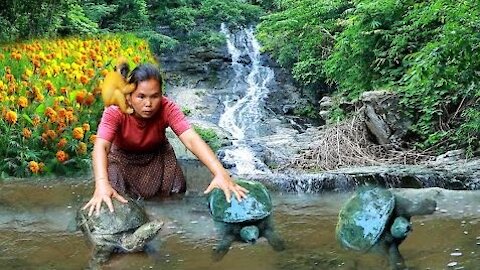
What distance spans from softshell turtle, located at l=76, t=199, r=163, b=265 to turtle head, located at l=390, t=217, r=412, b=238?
1.04 m

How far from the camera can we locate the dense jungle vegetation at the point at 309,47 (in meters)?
5.76

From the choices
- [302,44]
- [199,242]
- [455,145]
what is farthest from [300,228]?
[302,44]

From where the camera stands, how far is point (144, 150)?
11.2ft

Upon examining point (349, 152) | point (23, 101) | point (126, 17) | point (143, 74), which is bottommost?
point (349, 152)

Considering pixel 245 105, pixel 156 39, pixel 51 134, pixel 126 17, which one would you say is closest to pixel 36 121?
pixel 51 134

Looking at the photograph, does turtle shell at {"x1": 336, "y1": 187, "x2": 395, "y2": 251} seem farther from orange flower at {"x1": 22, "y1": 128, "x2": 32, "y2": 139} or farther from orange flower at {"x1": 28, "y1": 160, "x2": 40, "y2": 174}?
orange flower at {"x1": 22, "y1": 128, "x2": 32, "y2": 139}

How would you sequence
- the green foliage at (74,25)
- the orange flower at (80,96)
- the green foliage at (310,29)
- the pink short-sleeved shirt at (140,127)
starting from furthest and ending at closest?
1. the green foliage at (310,29)
2. the green foliage at (74,25)
3. the orange flower at (80,96)
4. the pink short-sleeved shirt at (140,127)

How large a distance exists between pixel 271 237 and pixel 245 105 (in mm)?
10792

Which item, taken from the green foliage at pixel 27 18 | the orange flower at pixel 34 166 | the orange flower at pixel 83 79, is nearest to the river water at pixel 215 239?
the orange flower at pixel 34 166

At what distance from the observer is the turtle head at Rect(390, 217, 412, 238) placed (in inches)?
102

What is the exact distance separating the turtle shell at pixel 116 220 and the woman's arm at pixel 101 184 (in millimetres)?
51

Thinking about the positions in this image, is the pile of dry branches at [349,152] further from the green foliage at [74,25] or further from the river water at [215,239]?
the green foliage at [74,25]

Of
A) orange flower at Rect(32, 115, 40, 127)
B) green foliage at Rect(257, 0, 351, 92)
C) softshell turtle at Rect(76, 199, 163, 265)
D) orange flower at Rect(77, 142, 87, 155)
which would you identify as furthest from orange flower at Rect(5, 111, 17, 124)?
green foliage at Rect(257, 0, 351, 92)

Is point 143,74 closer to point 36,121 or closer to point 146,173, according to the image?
point 146,173
